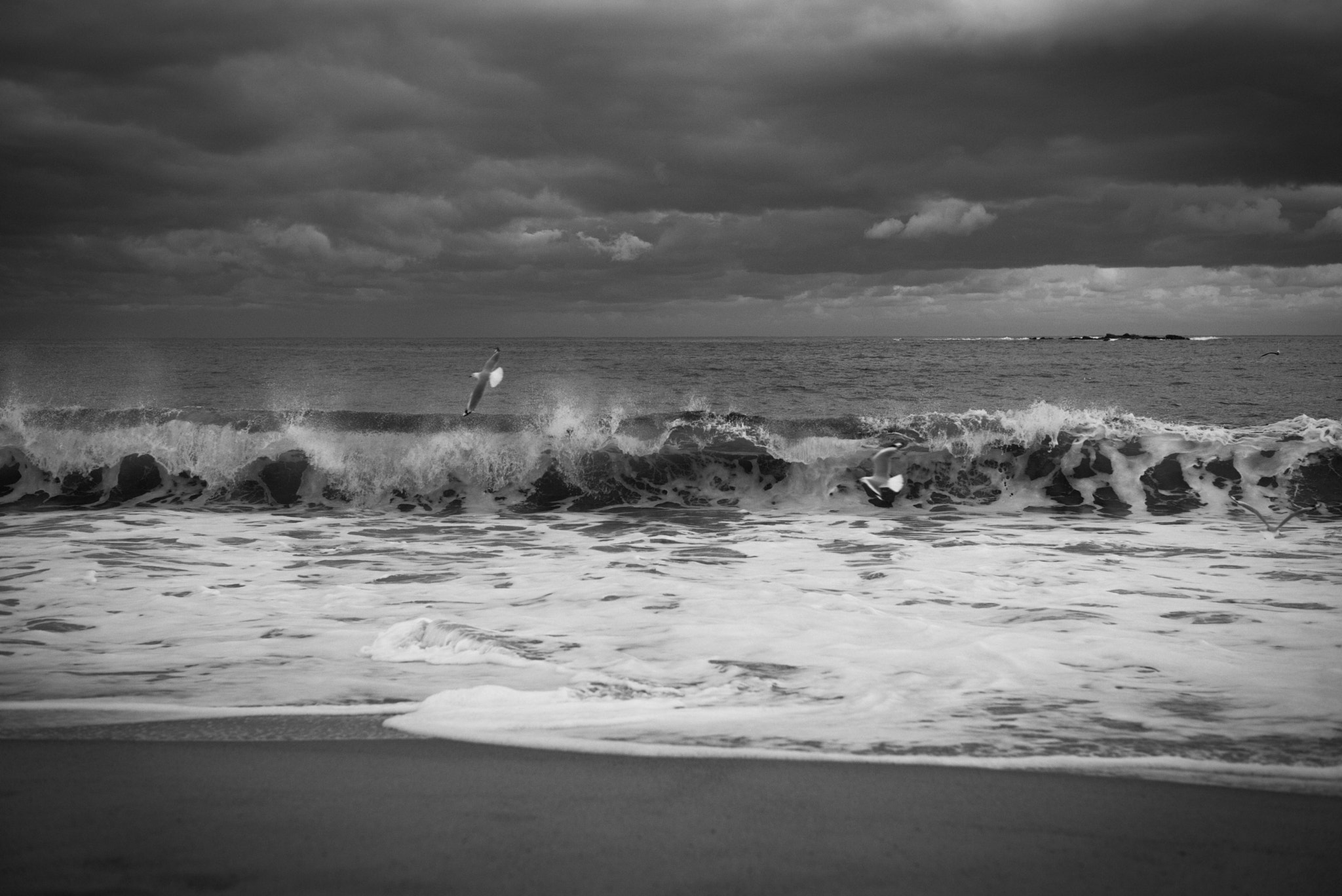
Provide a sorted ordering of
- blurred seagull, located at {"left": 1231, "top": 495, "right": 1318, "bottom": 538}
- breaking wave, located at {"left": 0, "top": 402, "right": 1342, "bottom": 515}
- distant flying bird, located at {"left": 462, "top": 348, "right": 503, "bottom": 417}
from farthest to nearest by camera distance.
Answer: breaking wave, located at {"left": 0, "top": 402, "right": 1342, "bottom": 515} < blurred seagull, located at {"left": 1231, "top": 495, "right": 1318, "bottom": 538} < distant flying bird, located at {"left": 462, "top": 348, "right": 503, "bottom": 417}

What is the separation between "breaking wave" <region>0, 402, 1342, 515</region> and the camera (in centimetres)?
1269

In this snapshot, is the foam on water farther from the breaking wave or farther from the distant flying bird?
the breaking wave

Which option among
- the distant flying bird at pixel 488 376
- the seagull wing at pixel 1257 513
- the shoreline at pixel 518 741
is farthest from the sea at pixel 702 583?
the distant flying bird at pixel 488 376

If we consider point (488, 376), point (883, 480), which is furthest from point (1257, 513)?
point (488, 376)

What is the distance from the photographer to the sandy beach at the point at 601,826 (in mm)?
2545

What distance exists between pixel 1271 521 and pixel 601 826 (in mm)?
10865

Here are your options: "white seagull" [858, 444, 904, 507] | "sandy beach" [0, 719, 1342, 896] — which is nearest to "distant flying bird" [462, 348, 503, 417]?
"white seagull" [858, 444, 904, 507]

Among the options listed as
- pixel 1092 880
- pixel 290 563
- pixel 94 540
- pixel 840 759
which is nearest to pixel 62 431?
pixel 94 540

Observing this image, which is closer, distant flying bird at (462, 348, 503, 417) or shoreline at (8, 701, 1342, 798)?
shoreline at (8, 701, 1342, 798)

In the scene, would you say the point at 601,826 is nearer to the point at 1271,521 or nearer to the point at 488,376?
the point at 488,376

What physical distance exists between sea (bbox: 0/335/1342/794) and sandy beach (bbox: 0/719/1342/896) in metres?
0.27

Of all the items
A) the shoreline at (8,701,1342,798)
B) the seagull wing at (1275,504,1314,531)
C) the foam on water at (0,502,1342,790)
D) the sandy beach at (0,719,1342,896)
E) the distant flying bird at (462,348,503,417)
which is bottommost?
the seagull wing at (1275,504,1314,531)

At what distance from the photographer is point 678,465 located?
1396 cm

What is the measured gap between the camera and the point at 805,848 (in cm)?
273
